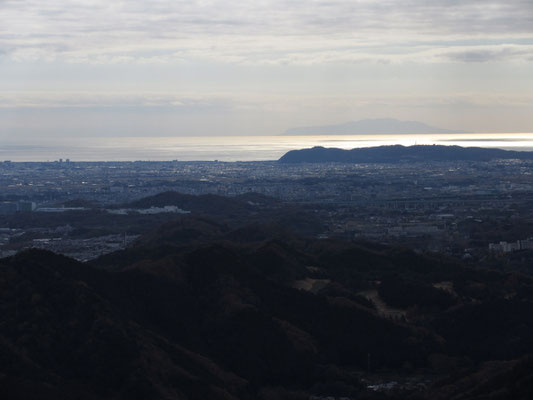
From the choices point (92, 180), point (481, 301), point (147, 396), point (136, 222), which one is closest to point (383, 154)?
point (92, 180)

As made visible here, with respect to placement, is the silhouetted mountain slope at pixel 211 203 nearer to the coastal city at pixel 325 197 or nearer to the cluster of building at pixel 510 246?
the coastal city at pixel 325 197

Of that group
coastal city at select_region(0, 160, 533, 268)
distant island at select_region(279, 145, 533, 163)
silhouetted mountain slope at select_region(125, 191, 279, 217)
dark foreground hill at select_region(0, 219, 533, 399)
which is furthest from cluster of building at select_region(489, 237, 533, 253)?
distant island at select_region(279, 145, 533, 163)

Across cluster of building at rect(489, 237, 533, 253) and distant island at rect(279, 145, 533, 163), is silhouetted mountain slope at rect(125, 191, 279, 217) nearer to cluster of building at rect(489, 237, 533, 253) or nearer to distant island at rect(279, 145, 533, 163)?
cluster of building at rect(489, 237, 533, 253)

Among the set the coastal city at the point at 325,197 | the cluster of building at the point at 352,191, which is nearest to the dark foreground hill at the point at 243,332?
the coastal city at the point at 325,197

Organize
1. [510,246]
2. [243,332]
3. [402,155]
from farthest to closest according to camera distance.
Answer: [402,155]
[510,246]
[243,332]

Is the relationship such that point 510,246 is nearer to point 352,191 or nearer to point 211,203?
point 211,203

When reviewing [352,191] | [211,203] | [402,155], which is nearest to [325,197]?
[352,191]
